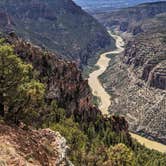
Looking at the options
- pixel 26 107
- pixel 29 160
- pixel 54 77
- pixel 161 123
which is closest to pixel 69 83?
pixel 54 77

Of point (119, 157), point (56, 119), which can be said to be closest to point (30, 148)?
point (119, 157)

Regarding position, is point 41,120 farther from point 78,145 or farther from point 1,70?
point 1,70

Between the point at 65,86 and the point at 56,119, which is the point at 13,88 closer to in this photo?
the point at 56,119

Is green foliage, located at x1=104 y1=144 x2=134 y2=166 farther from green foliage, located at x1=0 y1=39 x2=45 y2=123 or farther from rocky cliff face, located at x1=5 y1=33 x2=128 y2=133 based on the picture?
rocky cliff face, located at x1=5 y1=33 x2=128 y2=133

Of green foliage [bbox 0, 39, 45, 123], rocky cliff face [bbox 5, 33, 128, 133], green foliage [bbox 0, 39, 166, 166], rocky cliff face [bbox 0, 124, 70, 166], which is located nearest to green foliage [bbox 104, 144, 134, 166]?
green foliage [bbox 0, 39, 166, 166]

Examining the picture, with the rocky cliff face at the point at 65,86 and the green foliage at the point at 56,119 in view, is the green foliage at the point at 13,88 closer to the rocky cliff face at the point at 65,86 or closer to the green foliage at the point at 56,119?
the green foliage at the point at 56,119

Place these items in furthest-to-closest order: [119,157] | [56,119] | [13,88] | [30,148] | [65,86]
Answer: [65,86]
[56,119]
[119,157]
[13,88]
[30,148]

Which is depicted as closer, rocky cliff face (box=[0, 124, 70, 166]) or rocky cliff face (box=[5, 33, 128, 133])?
rocky cliff face (box=[0, 124, 70, 166])

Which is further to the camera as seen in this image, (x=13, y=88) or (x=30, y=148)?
(x=13, y=88)

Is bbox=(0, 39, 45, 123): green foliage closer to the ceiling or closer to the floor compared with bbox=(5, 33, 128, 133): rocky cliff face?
closer to the ceiling
